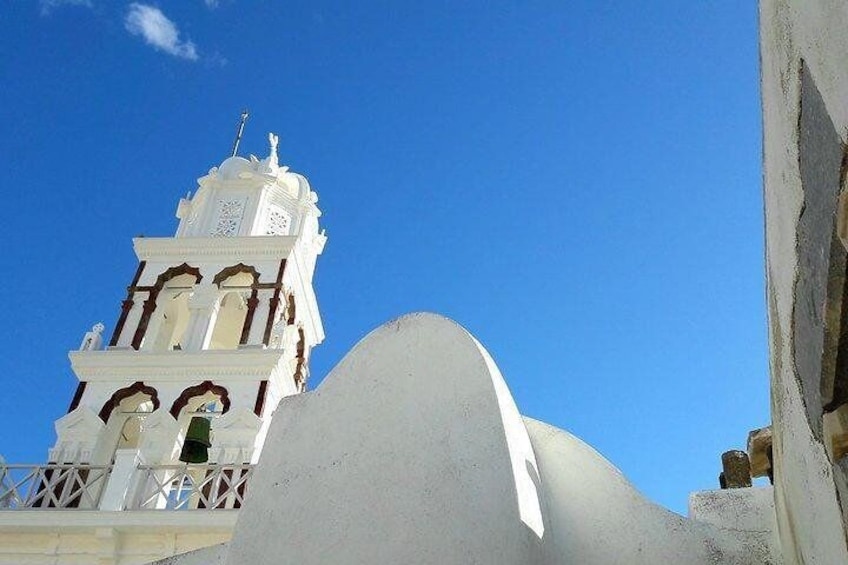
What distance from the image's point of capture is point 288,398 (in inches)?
128

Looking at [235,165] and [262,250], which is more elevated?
[235,165]

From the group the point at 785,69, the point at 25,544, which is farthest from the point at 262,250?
the point at 785,69

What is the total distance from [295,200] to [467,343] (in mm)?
19142

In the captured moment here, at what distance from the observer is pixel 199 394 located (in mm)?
16984

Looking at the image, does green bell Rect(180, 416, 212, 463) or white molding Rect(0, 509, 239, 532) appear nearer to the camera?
green bell Rect(180, 416, 212, 463)

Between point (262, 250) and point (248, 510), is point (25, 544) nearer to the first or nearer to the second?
point (262, 250)

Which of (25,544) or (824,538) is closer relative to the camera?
(824,538)

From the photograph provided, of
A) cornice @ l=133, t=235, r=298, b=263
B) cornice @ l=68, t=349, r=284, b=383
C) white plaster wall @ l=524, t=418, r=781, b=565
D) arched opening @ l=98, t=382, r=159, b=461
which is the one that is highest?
cornice @ l=133, t=235, r=298, b=263

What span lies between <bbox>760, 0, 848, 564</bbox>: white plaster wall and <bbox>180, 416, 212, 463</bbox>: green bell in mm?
6272

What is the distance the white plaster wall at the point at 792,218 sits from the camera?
1593mm

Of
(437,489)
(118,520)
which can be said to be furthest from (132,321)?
(437,489)

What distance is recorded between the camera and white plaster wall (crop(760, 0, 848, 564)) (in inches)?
62.7

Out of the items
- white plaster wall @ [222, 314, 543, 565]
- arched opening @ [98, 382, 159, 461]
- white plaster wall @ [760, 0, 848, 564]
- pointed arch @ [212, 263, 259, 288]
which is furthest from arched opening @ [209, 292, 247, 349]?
white plaster wall @ [760, 0, 848, 564]

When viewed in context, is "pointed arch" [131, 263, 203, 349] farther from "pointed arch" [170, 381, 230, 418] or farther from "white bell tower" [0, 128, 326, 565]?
"pointed arch" [170, 381, 230, 418]
